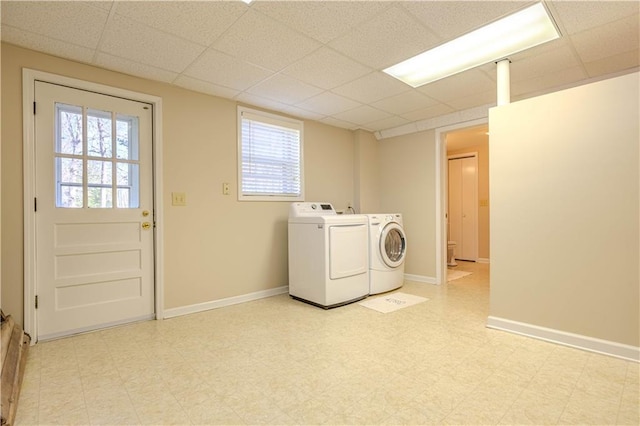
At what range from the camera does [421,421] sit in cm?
147

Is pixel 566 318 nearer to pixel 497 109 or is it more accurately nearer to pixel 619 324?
pixel 619 324

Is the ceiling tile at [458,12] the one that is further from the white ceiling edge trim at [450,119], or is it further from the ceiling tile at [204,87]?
the ceiling tile at [204,87]

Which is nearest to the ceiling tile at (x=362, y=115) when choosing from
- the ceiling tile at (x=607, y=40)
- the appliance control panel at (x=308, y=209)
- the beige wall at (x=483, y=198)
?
the appliance control panel at (x=308, y=209)

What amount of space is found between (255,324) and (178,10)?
2384 mm

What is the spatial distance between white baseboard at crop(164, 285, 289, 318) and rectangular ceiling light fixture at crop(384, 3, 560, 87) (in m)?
2.65

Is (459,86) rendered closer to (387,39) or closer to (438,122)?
(438,122)

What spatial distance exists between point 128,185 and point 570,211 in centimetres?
354

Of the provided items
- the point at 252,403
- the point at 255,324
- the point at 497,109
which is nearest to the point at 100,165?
the point at 255,324

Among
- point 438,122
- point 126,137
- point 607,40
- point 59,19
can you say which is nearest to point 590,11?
point 607,40

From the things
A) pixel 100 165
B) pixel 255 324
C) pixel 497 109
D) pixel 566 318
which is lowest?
pixel 255 324

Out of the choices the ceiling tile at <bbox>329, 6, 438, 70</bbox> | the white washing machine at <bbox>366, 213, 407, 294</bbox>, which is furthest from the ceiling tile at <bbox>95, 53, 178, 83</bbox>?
the white washing machine at <bbox>366, 213, 407, 294</bbox>

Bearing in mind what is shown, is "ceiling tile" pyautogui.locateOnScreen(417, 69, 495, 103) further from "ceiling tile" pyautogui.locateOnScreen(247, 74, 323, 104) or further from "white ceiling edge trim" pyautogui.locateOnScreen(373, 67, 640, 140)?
"ceiling tile" pyautogui.locateOnScreen(247, 74, 323, 104)

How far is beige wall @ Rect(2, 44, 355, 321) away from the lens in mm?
2301

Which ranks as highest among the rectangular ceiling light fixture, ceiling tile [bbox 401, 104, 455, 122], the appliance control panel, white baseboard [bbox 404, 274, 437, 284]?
the rectangular ceiling light fixture
